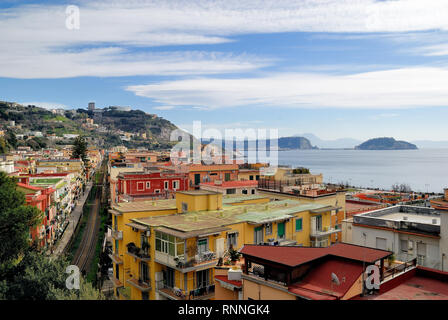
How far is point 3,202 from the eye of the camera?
58.7ft

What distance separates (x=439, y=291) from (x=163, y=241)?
808 cm

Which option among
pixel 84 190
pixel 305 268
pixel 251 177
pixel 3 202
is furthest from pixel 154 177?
pixel 84 190

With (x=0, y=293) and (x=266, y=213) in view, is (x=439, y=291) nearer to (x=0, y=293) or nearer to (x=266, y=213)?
(x=266, y=213)

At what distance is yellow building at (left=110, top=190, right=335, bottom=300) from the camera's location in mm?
12156

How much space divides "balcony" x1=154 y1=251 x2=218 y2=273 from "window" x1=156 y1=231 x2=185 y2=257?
0.13m

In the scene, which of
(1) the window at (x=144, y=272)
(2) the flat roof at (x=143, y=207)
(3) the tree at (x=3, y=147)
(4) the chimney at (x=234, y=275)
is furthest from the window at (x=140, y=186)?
(3) the tree at (x=3, y=147)

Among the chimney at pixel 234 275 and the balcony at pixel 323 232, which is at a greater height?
the chimney at pixel 234 275

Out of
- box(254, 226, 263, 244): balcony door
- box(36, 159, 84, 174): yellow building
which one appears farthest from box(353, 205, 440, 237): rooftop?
box(36, 159, 84, 174): yellow building

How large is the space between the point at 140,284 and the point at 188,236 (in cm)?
376

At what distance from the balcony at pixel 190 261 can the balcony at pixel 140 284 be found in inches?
57.8

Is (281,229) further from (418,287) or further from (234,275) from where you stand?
(418,287)

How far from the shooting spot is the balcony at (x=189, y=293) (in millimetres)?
12156

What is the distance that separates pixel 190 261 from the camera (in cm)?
1195

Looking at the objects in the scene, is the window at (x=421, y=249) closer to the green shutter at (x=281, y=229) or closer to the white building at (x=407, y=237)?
the white building at (x=407, y=237)
